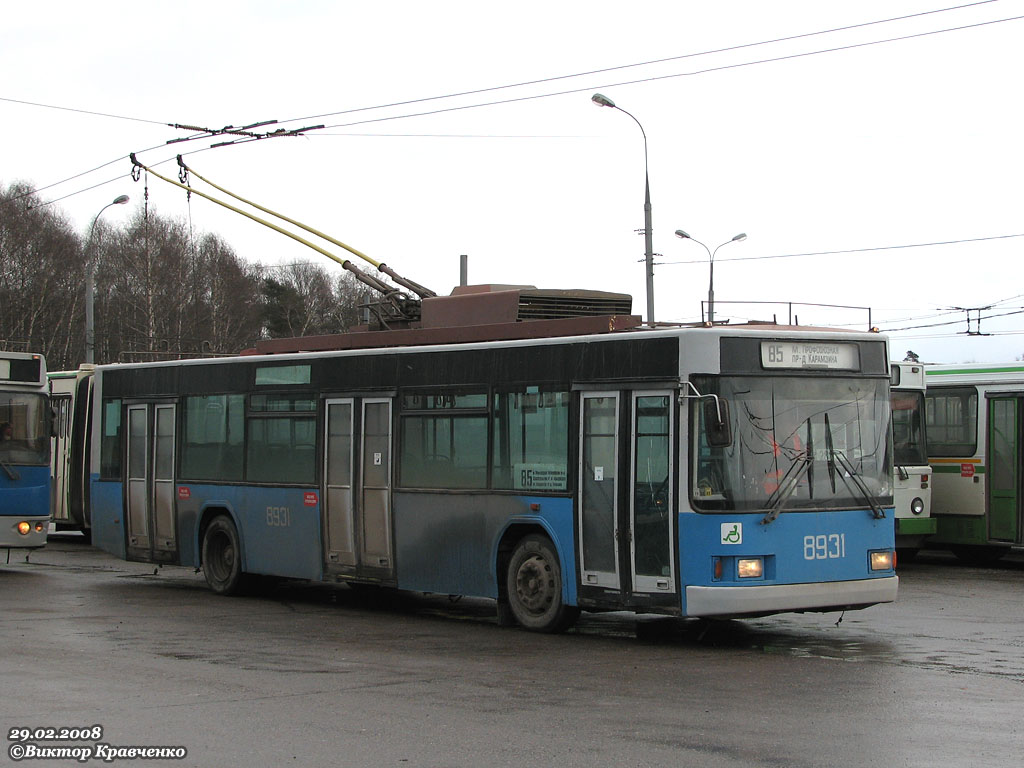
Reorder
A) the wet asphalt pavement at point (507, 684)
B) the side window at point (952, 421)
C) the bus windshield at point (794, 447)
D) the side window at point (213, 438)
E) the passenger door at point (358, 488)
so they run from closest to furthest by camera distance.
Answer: the wet asphalt pavement at point (507, 684)
the bus windshield at point (794, 447)
the passenger door at point (358, 488)
the side window at point (213, 438)
the side window at point (952, 421)

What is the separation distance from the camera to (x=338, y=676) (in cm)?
983

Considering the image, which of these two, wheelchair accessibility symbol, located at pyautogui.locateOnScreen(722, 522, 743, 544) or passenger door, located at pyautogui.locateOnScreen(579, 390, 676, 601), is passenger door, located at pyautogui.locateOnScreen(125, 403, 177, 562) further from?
wheelchair accessibility symbol, located at pyautogui.locateOnScreen(722, 522, 743, 544)

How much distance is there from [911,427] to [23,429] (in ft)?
39.7

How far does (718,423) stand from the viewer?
1096 centimetres

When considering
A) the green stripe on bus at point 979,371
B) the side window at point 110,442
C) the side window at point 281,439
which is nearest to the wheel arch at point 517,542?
the side window at point 281,439

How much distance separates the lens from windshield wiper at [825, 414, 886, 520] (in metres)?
11.7

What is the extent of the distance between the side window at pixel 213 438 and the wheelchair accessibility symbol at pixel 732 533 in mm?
6817

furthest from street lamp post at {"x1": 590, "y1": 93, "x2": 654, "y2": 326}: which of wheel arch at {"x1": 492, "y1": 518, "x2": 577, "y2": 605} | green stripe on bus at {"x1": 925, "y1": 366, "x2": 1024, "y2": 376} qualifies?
wheel arch at {"x1": 492, "y1": 518, "x2": 577, "y2": 605}

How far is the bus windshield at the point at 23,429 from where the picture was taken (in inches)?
735

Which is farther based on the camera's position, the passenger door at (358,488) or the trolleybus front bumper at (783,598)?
the passenger door at (358,488)

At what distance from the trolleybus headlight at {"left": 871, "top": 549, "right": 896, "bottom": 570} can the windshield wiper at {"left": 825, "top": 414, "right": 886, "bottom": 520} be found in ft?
0.98

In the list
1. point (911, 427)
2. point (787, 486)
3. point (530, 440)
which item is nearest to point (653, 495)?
point (787, 486)

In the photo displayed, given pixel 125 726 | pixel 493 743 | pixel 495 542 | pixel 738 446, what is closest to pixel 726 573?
pixel 738 446

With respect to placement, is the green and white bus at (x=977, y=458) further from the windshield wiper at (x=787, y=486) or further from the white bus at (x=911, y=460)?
the windshield wiper at (x=787, y=486)
